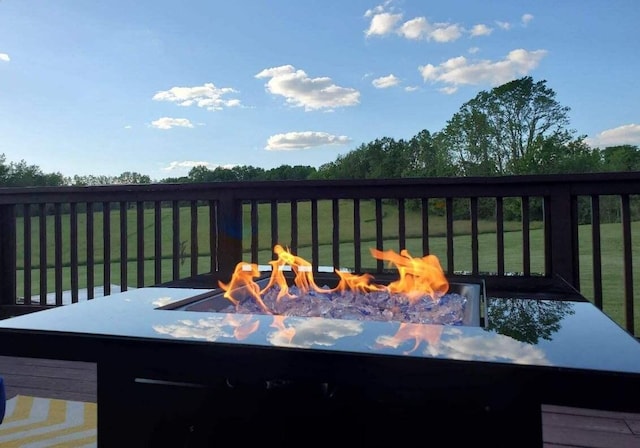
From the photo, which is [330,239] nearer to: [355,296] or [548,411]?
[548,411]

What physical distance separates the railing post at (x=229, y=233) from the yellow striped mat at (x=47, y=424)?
1005 mm

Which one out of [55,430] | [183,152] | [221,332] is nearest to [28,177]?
[183,152]

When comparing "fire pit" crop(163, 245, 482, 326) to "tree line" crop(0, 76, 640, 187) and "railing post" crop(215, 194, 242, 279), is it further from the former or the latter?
"tree line" crop(0, 76, 640, 187)

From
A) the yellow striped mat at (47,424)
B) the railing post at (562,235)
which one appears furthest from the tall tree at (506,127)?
the yellow striped mat at (47,424)

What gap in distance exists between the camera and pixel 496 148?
12234mm

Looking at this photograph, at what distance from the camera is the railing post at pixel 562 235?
86.1 inches

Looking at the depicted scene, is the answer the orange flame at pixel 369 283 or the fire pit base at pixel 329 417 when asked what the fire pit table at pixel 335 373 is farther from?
the orange flame at pixel 369 283

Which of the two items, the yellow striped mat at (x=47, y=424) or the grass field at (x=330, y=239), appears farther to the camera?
the grass field at (x=330, y=239)

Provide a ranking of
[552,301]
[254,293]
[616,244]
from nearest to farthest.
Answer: [552,301] → [254,293] → [616,244]

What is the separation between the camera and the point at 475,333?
87 centimetres

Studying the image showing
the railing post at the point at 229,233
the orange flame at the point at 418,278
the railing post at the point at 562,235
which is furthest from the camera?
the railing post at the point at 229,233

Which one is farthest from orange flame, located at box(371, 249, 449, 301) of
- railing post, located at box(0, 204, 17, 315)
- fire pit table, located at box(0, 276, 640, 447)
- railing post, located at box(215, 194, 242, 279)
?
railing post, located at box(0, 204, 17, 315)

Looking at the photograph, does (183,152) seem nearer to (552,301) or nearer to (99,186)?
(99,186)

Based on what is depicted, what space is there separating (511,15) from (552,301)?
1079 cm
